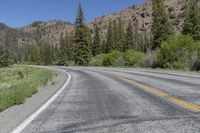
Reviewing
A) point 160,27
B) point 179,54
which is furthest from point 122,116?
point 160,27

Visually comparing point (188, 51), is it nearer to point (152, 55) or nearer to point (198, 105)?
point (152, 55)

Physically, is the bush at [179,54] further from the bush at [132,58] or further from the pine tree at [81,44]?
the pine tree at [81,44]

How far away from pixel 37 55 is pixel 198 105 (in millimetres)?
142516

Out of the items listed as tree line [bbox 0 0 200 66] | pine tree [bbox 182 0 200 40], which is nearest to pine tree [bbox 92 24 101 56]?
tree line [bbox 0 0 200 66]

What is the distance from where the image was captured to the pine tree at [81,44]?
3110 inches

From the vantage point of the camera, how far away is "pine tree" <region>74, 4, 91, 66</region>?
7900 cm

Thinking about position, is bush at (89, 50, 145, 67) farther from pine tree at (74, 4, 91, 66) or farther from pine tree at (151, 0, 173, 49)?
pine tree at (74, 4, 91, 66)

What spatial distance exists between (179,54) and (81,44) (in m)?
39.2

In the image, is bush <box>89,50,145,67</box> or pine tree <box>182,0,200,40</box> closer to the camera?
bush <box>89,50,145,67</box>

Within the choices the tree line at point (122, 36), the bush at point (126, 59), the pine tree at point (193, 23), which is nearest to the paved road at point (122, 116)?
the tree line at point (122, 36)

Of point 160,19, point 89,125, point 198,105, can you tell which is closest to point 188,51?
point 160,19

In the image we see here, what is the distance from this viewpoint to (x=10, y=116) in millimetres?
9336

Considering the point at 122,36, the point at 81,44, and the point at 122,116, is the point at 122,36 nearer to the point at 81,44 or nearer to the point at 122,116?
the point at 81,44

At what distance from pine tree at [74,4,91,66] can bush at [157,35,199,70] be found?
33.1m
